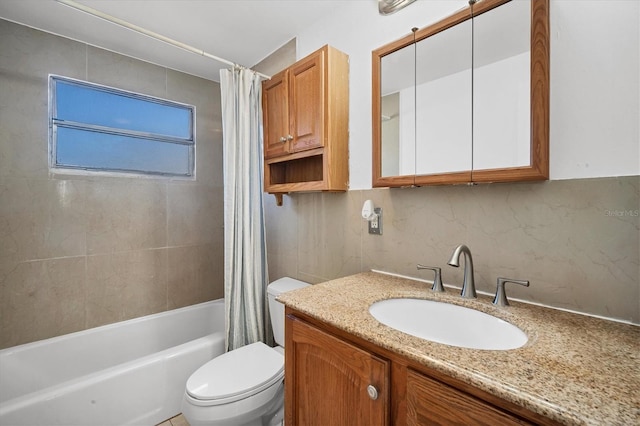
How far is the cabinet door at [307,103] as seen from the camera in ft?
4.94

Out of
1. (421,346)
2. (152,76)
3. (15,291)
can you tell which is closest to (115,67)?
(152,76)

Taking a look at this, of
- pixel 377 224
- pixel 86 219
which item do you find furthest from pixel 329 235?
pixel 86 219

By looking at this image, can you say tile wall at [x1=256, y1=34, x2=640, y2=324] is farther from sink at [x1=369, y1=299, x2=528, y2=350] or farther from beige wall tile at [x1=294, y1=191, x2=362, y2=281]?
sink at [x1=369, y1=299, x2=528, y2=350]

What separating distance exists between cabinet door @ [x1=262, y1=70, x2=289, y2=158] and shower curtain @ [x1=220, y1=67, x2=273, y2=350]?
0.24ft

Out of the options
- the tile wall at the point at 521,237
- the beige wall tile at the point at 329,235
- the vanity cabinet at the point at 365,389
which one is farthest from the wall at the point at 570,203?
the vanity cabinet at the point at 365,389

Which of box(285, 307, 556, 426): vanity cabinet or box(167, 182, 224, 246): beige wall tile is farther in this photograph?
box(167, 182, 224, 246): beige wall tile

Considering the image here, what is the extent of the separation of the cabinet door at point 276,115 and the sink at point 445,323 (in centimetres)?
109

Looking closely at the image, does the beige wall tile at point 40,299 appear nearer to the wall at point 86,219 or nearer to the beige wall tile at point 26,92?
the wall at point 86,219

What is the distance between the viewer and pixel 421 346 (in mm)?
711

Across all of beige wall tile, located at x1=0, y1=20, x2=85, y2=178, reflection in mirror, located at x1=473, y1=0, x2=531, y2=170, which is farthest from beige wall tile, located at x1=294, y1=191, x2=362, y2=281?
beige wall tile, located at x1=0, y1=20, x2=85, y2=178

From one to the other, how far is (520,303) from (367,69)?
126 centimetres

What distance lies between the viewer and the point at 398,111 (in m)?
1.32

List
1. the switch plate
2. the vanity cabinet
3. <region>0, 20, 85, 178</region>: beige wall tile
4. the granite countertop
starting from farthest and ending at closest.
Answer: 1. <region>0, 20, 85, 178</region>: beige wall tile
2. the switch plate
3. the vanity cabinet
4. the granite countertop

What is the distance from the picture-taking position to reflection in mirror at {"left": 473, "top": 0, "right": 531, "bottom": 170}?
0.97 meters
